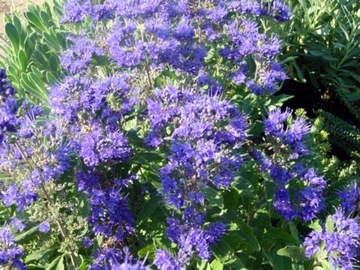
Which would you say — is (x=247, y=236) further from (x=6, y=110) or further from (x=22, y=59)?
(x=22, y=59)

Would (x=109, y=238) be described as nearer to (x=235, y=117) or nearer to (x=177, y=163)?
(x=177, y=163)

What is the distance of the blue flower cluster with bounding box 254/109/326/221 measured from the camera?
2367 millimetres

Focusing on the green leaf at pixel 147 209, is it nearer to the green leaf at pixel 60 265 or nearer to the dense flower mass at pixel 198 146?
the dense flower mass at pixel 198 146

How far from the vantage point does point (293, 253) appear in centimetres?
235

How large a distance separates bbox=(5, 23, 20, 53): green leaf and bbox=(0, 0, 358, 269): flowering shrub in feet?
3.54

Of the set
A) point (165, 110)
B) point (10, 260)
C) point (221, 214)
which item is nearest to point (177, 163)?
point (165, 110)

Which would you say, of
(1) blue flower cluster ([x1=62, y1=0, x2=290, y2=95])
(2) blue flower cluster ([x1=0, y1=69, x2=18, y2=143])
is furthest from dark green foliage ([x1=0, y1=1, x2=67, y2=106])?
(2) blue flower cluster ([x1=0, y1=69, x2=18, y2=143])

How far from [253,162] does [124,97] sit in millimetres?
862

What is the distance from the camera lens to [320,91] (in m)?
5.40

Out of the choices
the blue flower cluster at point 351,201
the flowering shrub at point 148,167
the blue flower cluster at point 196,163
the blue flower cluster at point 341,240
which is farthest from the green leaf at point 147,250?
the blue flower cluster at point 351,201

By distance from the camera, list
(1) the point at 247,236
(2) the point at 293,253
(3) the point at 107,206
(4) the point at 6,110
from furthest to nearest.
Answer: (1) the point at 247,236 < (2) the point at 293,253 < (3) the point at 107,206 < (4) the point at 6,110

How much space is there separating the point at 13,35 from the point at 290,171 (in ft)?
8.50

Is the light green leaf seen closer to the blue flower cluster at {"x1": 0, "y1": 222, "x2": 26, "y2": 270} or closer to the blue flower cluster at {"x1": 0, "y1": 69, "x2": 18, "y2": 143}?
the blue flower cluster at {"x1": 0, "y1": 222, "x2": 26, "y2": 270}

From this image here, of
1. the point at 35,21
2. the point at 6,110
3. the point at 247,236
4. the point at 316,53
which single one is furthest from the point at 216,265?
the point at 316,53
